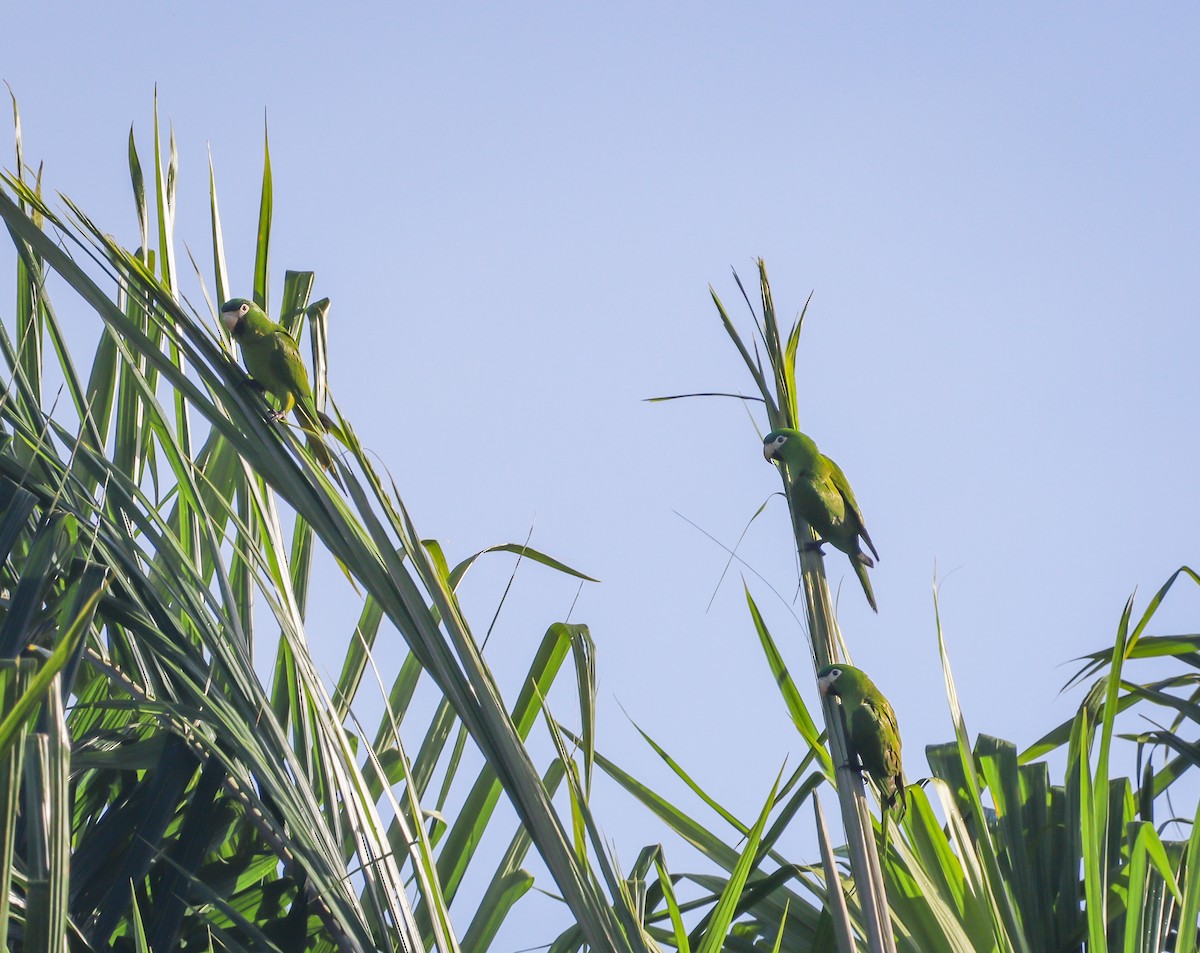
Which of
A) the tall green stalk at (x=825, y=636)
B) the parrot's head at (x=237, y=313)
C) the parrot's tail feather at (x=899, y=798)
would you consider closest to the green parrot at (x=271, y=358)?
the parrot's head at (x=237, y=313)

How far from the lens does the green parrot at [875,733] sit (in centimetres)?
151

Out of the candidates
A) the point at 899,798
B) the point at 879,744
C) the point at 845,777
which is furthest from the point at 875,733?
the point at 845,777

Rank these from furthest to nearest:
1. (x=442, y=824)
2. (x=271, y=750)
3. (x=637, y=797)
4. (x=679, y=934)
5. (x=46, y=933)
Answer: (x=637, y=797), (x=442, y=824), (x=271, y=750), (x=679, y=934), (x=46, y=933)

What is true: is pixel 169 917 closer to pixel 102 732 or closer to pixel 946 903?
pixel 102 732

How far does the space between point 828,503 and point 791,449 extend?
0.18 metres

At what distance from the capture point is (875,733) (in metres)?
1.54

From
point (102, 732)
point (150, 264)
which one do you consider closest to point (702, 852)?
point (102, 732)

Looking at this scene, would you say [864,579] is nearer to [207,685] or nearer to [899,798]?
[899,798]

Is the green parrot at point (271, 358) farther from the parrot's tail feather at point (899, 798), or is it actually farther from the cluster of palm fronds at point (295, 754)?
the parrot's tail feather at point (899, 798)

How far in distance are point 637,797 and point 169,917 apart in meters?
0.70

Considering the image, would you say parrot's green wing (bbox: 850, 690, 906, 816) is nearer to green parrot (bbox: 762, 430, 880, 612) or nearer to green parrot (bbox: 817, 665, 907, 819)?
green parrot (bbox: 817, 665, 907, 819)

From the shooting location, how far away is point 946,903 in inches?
60.6

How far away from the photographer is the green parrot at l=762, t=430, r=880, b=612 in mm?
1858

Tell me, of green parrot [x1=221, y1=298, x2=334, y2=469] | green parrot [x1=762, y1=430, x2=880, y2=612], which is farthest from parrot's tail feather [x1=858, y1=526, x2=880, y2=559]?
green parrot [x1=221, y1=298, x2=334, y2=469]
